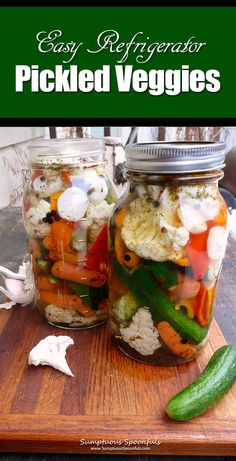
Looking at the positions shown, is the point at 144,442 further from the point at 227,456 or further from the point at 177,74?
the point at 177,74

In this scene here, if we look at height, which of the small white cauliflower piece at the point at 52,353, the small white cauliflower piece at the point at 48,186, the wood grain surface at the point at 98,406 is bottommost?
the wood grain surface at the point at 98,406

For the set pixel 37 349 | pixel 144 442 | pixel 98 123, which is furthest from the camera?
pixel 98 123

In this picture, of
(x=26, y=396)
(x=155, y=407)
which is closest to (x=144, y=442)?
(x=155, y=407)

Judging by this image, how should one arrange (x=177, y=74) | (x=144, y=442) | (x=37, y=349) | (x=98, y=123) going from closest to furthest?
(x=144, y=442) < (x=37, y=349) < (x=177, y=74) < (x=98, y=123)

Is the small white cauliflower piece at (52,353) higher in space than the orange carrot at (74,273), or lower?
lower

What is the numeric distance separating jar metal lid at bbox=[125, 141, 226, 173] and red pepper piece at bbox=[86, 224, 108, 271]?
16cm

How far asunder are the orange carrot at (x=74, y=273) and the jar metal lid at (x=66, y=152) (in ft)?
0.53

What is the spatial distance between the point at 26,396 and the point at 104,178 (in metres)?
0.34

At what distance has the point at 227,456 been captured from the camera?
1.36 ft

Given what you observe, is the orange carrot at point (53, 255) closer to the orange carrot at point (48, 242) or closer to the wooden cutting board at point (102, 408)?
the orange carrot at point (48, 242)

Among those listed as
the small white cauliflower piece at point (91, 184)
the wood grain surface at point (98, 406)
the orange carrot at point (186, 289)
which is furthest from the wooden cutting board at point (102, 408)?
the small white cauliflower piece at point (91, 184)

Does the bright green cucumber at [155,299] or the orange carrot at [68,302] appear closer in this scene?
the bright green cucumber at [155,299]

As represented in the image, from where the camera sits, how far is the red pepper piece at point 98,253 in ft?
1.90

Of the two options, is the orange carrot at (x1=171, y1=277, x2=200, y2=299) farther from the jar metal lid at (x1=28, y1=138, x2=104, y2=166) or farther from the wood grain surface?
the jar metal lid at (x1=28, y1=138, x2=104, y2=166)
